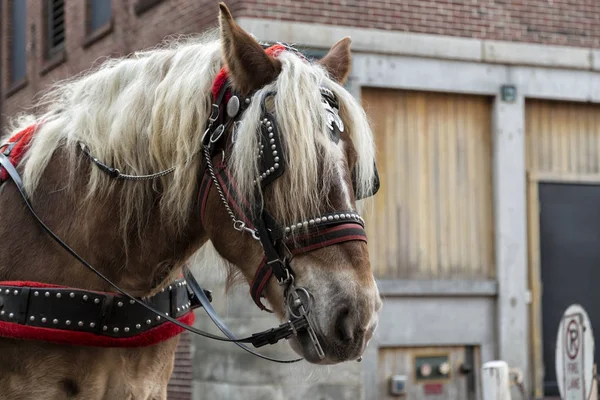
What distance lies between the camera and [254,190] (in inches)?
115

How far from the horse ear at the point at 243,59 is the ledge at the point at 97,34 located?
8.69 meters

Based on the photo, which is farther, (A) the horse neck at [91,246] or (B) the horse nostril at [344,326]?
(A) the horse neck at [91,246]

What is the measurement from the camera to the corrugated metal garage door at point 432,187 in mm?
8984

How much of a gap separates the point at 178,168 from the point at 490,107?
678cm

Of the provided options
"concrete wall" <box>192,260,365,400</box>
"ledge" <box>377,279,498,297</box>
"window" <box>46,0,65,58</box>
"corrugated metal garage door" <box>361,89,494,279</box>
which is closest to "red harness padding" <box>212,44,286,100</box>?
"concrete wall" <box>192,260,365,400</box>

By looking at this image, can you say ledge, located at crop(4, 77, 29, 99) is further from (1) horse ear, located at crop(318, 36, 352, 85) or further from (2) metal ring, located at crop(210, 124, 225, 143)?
(2) metal ring, located at crop(210, 124, 225, 143)

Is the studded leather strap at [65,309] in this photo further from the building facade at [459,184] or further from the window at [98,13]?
the window at [98,13]

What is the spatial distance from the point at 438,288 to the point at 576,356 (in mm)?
3673

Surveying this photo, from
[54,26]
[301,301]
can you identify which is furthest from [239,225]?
[54,26]

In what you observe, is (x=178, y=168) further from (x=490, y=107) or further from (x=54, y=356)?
(x=490, y=107)

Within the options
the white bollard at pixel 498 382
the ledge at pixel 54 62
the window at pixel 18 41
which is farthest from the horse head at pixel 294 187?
the window at pixel 18 41

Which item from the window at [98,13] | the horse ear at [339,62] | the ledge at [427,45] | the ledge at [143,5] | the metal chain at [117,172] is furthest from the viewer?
the window at [98,13]

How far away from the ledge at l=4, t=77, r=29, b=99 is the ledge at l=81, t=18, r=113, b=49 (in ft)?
10.3

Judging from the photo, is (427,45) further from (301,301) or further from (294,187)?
(301,301)
